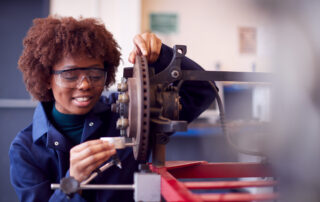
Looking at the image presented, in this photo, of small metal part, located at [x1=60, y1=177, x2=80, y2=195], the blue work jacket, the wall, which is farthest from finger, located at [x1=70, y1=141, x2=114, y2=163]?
the wall

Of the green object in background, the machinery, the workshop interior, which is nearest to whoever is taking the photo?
the workshop interior

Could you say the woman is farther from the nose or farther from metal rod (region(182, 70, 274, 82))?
metal rod (region(182, 70, 274, 82))

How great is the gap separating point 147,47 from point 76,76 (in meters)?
0.31

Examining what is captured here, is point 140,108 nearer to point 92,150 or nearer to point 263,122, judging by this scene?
point 92,150

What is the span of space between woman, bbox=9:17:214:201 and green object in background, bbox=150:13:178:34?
195 cm

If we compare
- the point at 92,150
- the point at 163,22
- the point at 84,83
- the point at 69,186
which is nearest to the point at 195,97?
the point at 84,83

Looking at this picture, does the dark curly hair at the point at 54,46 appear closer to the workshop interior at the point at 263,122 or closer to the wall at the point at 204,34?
the workshop interior at the point at 263,122

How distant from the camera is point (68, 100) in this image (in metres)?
1.08

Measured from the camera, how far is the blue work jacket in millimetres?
1022

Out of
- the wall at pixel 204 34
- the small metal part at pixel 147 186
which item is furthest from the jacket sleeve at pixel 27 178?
the wall at pixel 204 34

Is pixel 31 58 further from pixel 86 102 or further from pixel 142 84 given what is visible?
pixel 142 84

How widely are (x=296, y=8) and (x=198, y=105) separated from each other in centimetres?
82

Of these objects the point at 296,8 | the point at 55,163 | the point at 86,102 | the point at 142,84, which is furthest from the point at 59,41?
the point at 296,8

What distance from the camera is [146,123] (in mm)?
617
